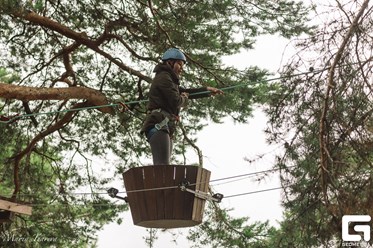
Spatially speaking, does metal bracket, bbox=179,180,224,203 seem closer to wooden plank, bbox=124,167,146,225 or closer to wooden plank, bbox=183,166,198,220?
wooden plank, bbox=183,166,198,220

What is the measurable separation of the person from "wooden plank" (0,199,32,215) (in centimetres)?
260

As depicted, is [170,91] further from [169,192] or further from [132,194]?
[132,194]

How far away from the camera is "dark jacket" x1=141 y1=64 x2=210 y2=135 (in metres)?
5.47

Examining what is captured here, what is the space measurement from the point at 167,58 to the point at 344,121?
6.27 feet

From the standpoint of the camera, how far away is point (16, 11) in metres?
7.63

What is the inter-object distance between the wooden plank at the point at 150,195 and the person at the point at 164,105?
14 cm

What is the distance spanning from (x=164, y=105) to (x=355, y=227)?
2.16 m

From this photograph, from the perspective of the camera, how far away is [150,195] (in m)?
5.52

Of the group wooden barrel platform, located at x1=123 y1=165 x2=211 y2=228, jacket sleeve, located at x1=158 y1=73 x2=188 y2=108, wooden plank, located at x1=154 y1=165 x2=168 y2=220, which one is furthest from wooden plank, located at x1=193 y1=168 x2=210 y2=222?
jacket sleeve, located at x1=158 y1=73 x2=188 y2=108

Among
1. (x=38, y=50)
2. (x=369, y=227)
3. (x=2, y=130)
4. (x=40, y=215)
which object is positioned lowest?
(x=369, y=227)

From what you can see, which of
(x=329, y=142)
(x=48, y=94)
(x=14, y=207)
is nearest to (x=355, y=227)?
(x=329, y=142)

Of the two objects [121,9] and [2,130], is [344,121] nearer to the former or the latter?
[121,9]

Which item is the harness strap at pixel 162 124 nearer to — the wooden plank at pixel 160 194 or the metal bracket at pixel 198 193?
the wooden plank at pixel 160 194

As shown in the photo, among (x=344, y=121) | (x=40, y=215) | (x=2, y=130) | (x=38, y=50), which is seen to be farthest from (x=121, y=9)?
(x=344, y=121)
